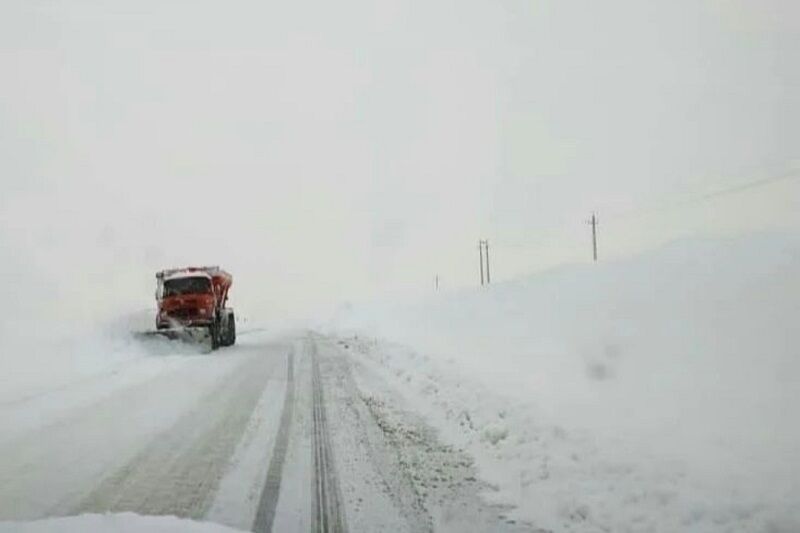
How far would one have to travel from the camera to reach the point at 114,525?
232 inches

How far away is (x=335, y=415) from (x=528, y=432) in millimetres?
3576

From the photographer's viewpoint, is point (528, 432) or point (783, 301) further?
point (783, 301)

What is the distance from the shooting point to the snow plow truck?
3050cm

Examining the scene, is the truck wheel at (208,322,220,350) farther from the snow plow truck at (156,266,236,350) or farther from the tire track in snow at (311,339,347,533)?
the tire track in snow at (311,339,347,533)

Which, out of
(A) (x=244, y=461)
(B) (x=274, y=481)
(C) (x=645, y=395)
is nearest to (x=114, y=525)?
(B) (x=274, y=481)

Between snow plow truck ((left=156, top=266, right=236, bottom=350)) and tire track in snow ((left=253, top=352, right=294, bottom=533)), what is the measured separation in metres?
18.2

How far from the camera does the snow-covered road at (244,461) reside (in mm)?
6609

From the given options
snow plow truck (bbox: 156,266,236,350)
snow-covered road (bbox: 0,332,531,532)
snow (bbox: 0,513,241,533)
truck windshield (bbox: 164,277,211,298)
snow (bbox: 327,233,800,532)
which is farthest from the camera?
truck windshield (bbox: 164,277,211,298)

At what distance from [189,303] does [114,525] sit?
25.7 m

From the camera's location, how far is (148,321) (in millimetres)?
33406

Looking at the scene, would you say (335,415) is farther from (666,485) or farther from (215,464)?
(666,485)

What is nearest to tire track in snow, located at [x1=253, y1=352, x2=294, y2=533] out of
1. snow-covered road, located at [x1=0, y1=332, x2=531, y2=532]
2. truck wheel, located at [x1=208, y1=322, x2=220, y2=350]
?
snow-covered road, located at [x1=0, y1=332, x2=531, y2=532]

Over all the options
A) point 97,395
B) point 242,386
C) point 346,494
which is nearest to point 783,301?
point 242,386

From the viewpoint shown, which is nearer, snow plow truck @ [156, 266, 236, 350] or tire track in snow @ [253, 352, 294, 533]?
tire track in snow @ [253, 352, 294, 533]
